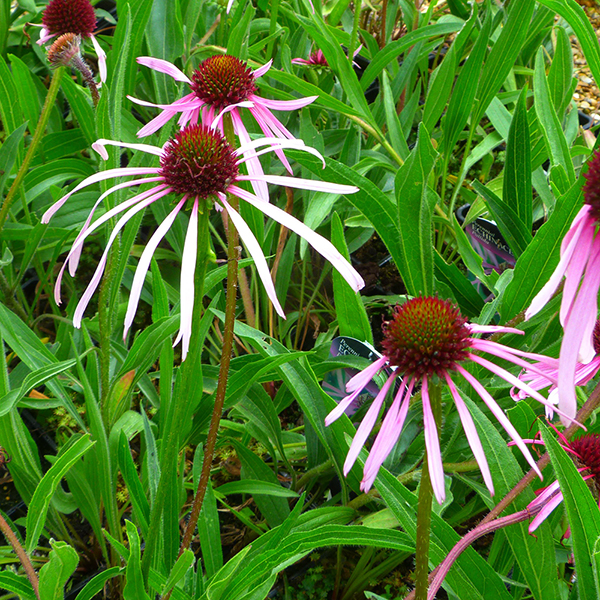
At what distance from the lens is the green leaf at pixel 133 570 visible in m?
0.55

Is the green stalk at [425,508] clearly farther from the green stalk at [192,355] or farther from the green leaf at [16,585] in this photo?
the green leaf at [16,585]

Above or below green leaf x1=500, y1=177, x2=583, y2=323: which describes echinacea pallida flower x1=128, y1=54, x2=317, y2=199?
above

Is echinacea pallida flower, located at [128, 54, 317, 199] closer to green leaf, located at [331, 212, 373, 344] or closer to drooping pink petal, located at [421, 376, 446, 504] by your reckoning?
green leaf, located at [331, 212, 373, 344]

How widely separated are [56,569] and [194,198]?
1.07ft

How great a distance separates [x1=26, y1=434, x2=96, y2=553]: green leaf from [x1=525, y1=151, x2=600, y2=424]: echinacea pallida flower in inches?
17.6

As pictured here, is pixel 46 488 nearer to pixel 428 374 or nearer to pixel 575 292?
pixel 428 374

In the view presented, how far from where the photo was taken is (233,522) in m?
1.09

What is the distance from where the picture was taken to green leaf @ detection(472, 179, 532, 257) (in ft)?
3.05

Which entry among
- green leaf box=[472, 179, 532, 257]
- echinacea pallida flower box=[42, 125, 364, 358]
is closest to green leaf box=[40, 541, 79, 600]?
echinacea pallida flower box=[42, 125, 364, 358]

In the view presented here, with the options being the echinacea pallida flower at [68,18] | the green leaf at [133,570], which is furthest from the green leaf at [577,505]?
the echinacea pallida flower at [68,18]

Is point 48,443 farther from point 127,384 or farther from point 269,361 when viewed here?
point 269,361

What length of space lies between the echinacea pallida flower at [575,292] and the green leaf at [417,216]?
0.95ft

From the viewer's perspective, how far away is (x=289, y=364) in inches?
Answer: 32.4

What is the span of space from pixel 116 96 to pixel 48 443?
645 mm
